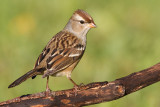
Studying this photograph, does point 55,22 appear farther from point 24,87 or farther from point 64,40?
point 64,40

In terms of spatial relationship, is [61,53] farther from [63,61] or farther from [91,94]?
[91,94]

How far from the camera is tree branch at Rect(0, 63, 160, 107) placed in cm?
644

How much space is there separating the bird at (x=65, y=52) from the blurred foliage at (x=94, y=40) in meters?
1.17

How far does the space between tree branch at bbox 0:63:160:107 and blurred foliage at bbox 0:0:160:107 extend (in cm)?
185

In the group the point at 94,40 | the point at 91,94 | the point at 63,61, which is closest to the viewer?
the point at 91,94

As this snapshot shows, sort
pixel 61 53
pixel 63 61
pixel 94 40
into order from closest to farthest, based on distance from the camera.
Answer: pixel 63 61, pixel 61 53, pixel 94 40

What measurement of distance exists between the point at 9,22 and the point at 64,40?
378cm

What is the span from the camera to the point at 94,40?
1086 centimetres

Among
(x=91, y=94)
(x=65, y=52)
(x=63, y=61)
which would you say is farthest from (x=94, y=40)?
(x=91, y=94)

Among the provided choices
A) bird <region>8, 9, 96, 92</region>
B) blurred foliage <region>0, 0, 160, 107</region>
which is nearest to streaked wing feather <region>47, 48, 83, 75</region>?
bird <region>8, 9, 96, 92</region>

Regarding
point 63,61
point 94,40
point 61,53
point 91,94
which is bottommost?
point 91,94

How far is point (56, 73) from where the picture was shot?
743cm

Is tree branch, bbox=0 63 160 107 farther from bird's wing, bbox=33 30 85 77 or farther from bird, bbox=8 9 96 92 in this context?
bird's wing, bbox=33 30 85 77

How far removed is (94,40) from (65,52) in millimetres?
3215
